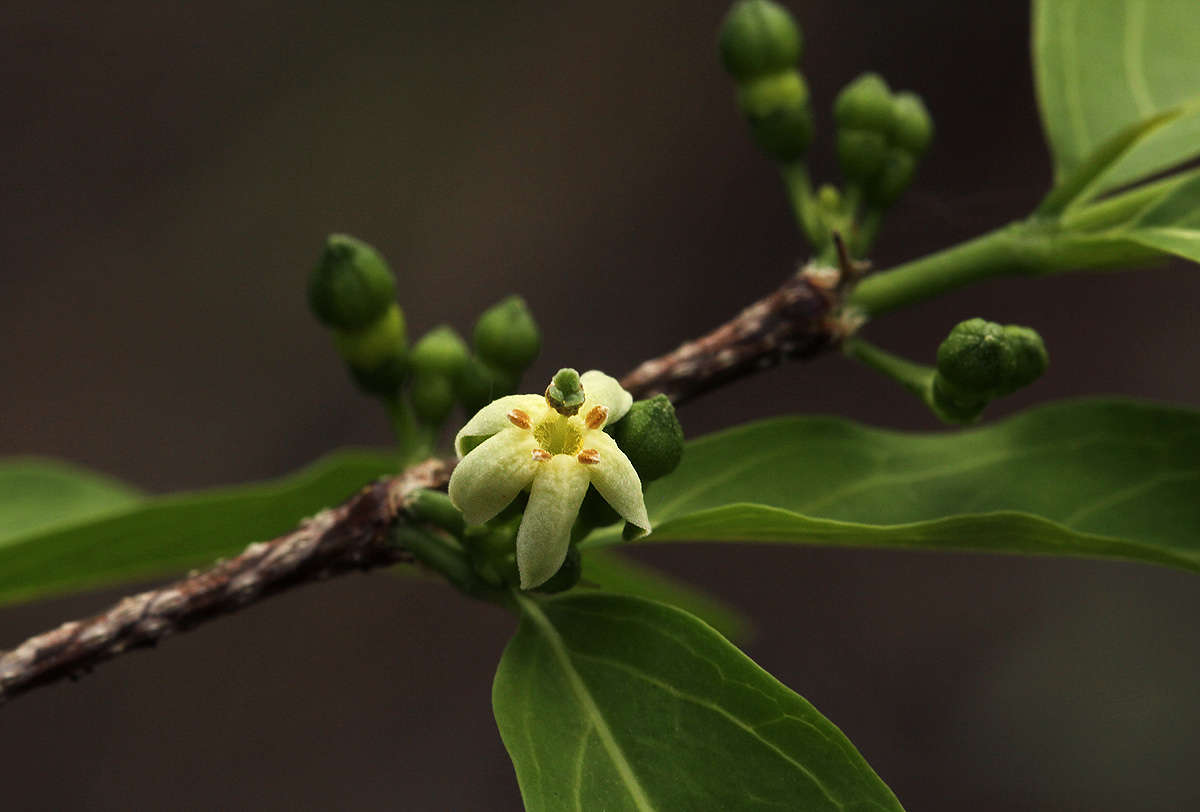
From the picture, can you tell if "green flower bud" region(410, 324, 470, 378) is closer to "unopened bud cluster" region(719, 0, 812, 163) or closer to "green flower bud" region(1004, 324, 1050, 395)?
"unopened bud cluster" region(719, 0, 812, 163)

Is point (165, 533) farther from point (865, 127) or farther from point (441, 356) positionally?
point (865, 127)

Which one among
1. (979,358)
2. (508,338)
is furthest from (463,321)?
(979,358)

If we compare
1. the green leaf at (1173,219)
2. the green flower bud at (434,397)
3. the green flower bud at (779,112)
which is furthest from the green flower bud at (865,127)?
the green flower bud at (434,397)

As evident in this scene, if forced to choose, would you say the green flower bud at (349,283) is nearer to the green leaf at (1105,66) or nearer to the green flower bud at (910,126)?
the green flower bud at (910,126)

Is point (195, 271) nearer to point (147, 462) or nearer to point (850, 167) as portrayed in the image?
point (147, 462)

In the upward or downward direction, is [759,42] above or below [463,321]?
below

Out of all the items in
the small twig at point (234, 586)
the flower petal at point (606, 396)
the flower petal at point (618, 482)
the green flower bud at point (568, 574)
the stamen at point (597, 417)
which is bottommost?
the green flower bud at point (568, 574)

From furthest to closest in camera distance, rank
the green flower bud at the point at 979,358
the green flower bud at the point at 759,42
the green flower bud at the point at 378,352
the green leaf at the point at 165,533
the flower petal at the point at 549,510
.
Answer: the green flower bud at the point at 759,42, the green flower bud at the point at 378,352, the green leaf at the point at 165,533, the green flower bud at the point at 979,358, the flower petal at the point at 549,510
